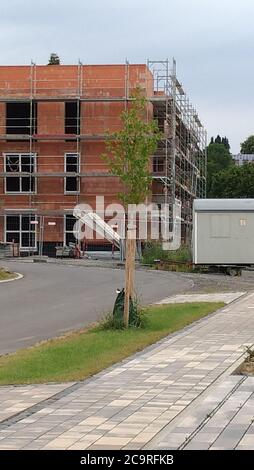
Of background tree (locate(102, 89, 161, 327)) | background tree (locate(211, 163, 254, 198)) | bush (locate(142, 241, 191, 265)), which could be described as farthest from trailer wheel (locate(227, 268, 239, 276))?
background tree (locate(211, 163, 254, 198))

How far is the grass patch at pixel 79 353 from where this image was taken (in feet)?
32.7

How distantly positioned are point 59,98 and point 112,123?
155 inches

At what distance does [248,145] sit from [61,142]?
2567 inches

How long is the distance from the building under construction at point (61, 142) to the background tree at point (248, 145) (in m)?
60.2

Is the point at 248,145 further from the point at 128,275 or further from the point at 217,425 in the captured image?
the point at 217,425

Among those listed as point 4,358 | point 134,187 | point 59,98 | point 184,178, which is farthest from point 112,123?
point 4,358

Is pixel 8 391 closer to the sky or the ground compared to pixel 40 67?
closer to the ground

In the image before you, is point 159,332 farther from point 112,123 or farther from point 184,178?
point 184,178

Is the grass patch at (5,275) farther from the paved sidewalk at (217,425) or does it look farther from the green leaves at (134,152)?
the paved sidewalk at (217,425)

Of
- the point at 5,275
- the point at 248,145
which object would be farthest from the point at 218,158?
the point at 5,275

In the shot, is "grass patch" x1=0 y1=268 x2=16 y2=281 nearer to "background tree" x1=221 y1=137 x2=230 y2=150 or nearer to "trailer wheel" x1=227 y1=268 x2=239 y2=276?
"trailer wheel" x1=227 y1=268 x2=239 y2=276

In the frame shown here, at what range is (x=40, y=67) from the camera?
52.8m

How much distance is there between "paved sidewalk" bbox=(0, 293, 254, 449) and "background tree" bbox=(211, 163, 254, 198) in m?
70.1

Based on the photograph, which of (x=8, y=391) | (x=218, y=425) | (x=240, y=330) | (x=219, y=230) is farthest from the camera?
(x=219, y=230)
